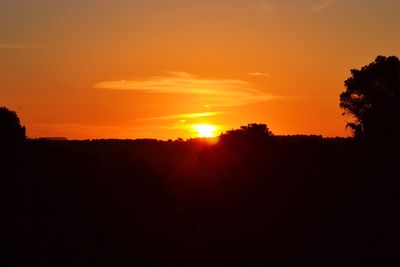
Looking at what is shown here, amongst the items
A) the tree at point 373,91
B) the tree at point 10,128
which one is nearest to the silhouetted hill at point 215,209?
the tree at point 10,128

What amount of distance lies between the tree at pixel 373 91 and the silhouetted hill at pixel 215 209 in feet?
53.8

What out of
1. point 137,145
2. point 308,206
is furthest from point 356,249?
point 137,145

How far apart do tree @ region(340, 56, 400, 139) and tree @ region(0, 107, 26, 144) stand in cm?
3495

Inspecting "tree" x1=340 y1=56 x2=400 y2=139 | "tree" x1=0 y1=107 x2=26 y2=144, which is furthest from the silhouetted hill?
"tree" x1=340 y1=56 x2=400 y2=139

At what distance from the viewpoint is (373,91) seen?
6806 centimetres

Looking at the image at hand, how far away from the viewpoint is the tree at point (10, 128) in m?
42.4

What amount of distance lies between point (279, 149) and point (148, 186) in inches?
421

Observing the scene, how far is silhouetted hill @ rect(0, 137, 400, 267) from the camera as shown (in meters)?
33.8

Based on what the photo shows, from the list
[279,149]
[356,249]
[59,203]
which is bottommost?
[356,249]

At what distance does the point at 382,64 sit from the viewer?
6894cm

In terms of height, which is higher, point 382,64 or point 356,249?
point 382,64

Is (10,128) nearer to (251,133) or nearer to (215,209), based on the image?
(215,209)

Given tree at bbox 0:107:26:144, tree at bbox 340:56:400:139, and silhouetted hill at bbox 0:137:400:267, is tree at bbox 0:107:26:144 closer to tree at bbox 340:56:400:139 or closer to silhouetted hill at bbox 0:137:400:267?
silhouetted hill at bbox 0:137:400:267

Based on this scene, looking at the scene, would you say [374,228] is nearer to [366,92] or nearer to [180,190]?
[180,190]
